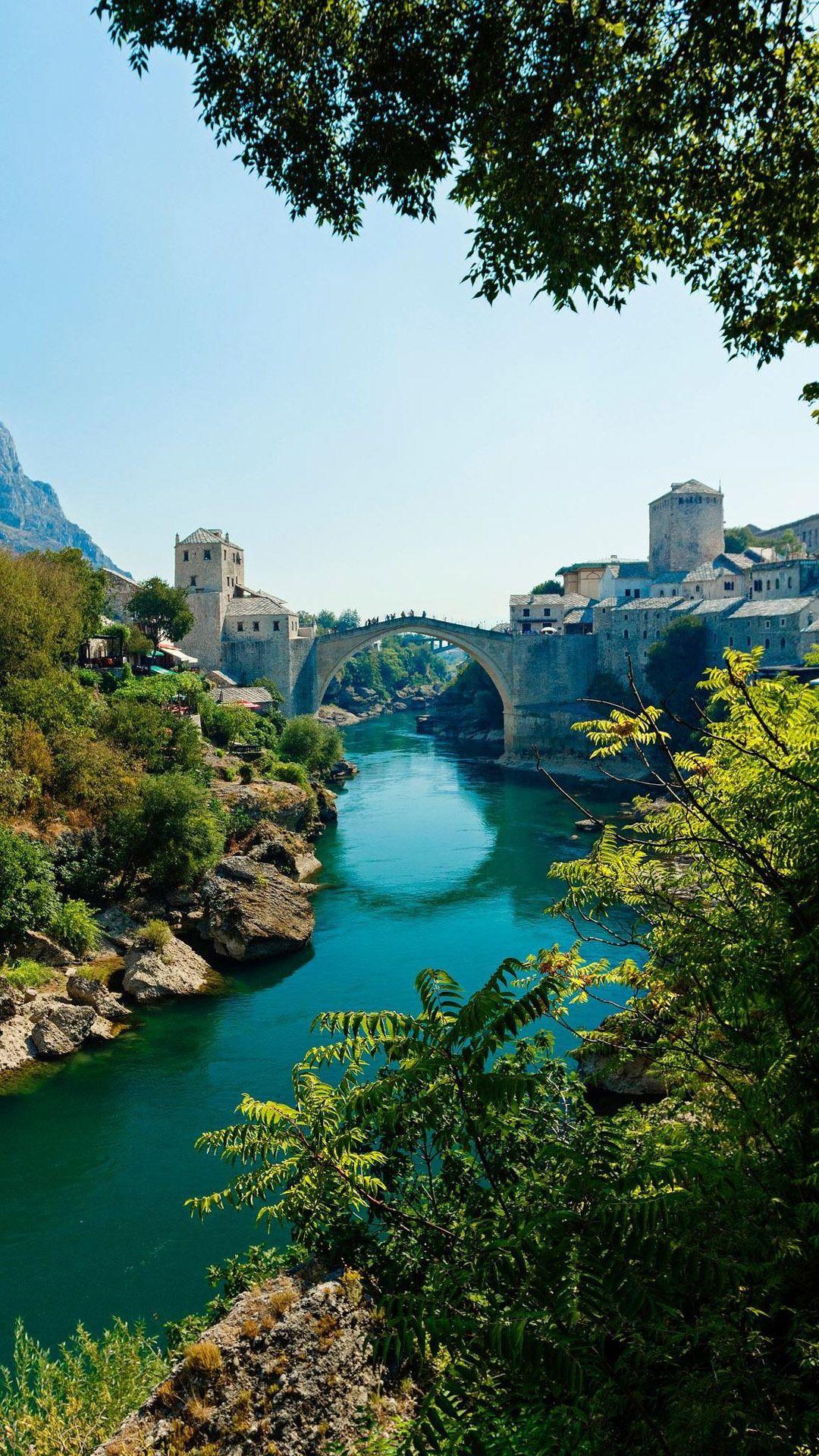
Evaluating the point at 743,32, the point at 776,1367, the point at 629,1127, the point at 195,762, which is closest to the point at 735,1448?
the point at 776,1367

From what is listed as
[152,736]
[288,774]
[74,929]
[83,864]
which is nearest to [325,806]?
[288,774]

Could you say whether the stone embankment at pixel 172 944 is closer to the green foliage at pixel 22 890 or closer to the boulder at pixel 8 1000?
the boulder at pixel 8 1000

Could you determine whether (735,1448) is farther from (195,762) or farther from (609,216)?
(195,762)

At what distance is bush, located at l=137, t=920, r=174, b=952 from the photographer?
13867 millimetres

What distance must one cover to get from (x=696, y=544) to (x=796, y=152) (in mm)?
44156

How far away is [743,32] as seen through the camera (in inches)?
124

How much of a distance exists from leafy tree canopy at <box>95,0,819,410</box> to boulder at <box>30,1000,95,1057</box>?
10.4 m

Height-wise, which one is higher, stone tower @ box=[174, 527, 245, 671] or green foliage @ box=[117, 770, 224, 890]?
stone tower @ box=[174, 527, 245, 671]

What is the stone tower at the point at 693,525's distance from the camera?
44875mm

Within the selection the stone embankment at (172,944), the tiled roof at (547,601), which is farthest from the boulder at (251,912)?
the tiled roof at (547,601)

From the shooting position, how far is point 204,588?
1378 inches

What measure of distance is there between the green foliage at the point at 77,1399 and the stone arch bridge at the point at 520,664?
32935mm

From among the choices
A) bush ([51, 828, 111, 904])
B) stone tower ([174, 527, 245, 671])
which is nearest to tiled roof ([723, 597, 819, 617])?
stone tower ([174, 527, 245, 671])

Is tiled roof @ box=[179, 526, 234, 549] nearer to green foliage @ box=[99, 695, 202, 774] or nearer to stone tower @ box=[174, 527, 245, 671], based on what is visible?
stone tower @ box=[174, 527, 245, 671]
